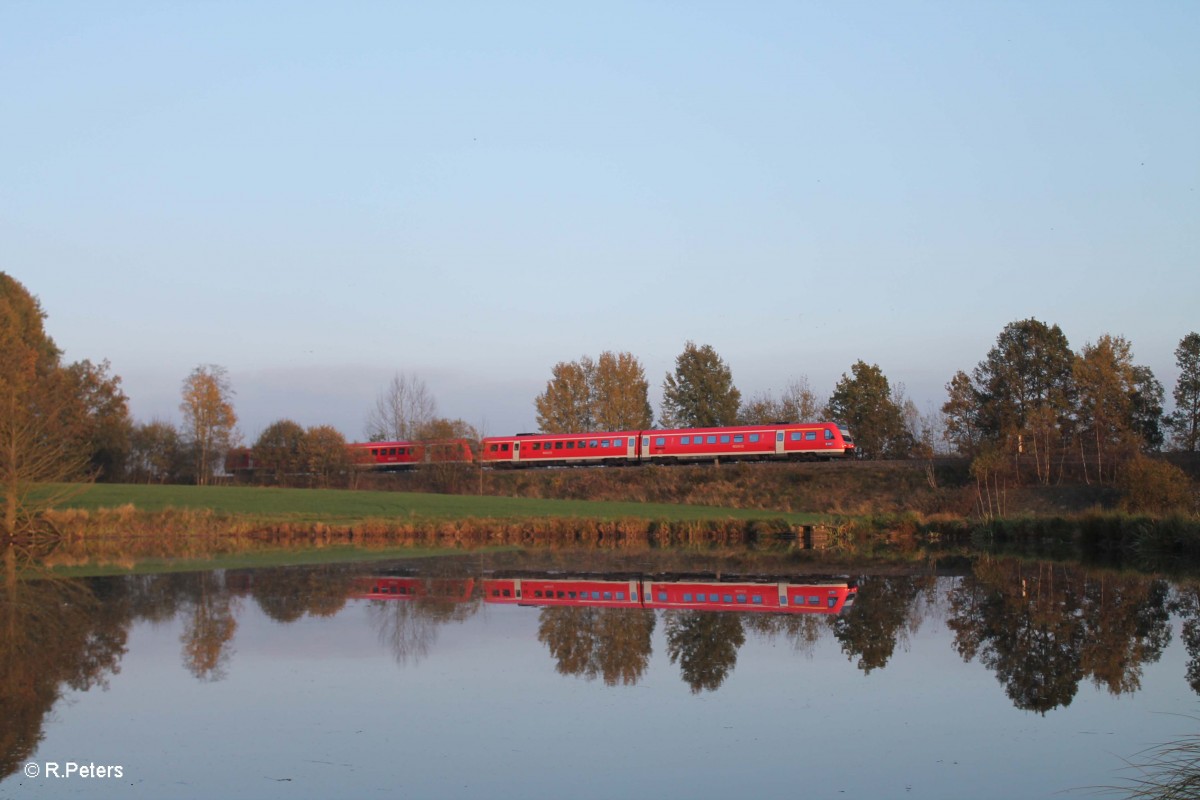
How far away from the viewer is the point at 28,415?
95.3 ft

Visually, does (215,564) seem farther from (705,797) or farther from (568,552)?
(705,797)

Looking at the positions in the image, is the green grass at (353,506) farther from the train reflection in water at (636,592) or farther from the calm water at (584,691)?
the calm water at (584,691)

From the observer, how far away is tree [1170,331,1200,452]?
45375 millimetres

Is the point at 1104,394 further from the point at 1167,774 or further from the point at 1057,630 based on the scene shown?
the point at 1167,774

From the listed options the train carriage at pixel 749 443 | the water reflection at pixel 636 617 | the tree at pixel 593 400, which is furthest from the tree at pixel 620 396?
the water reflection at pixel 636 617

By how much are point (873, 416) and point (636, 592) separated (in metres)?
40.3

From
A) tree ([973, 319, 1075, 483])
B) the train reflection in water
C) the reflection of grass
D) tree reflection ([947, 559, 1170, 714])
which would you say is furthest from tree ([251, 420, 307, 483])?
the reflection of grass

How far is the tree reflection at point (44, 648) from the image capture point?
763cm

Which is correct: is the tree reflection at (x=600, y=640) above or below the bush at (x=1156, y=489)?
below

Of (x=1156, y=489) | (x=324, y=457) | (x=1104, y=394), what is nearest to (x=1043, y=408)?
(x=1104, y=394)

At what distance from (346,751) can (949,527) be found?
23502mm

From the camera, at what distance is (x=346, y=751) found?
7176mm

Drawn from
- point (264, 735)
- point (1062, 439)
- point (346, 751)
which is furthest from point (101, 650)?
point (1062, 439)

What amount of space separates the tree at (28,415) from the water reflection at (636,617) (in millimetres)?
4831
